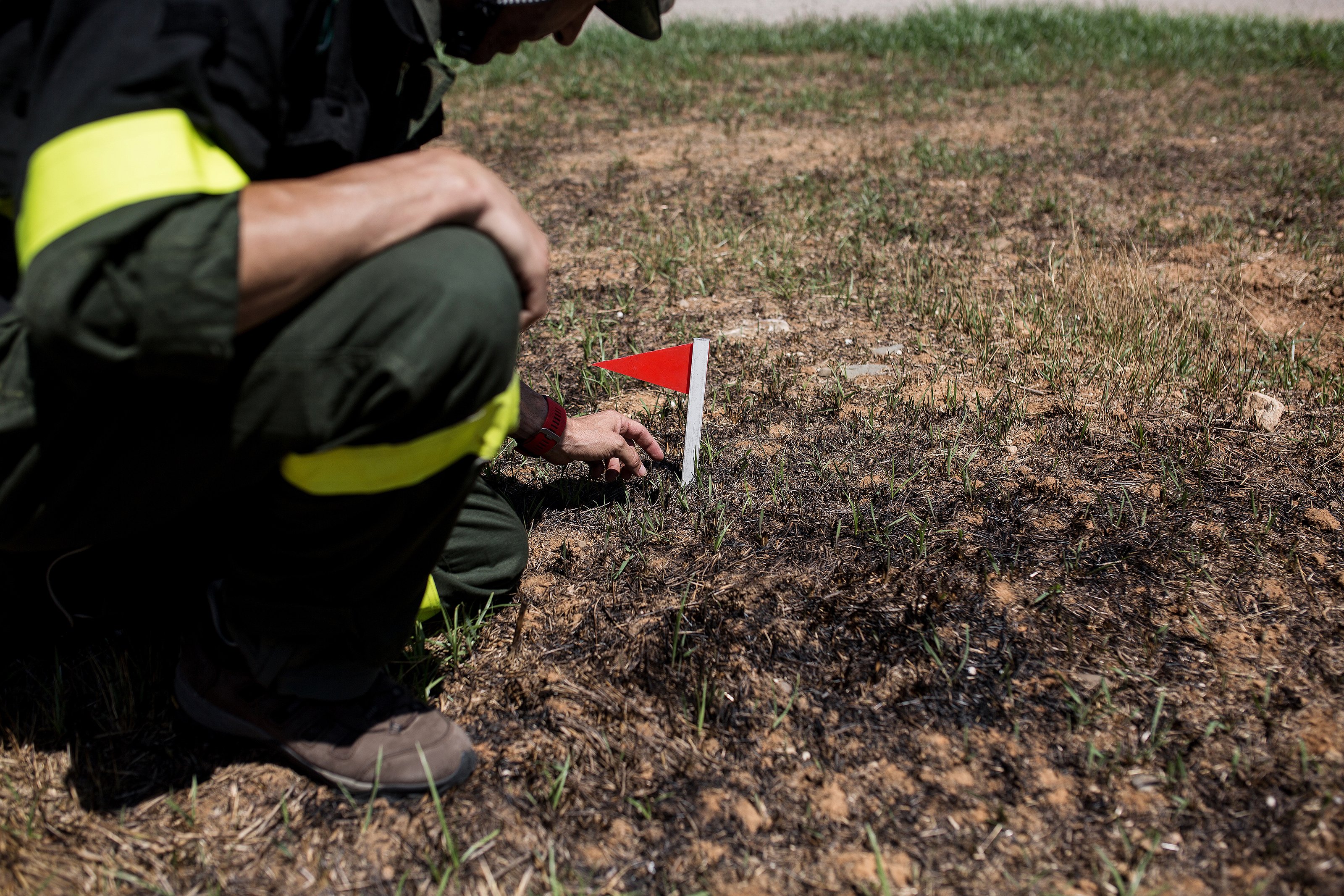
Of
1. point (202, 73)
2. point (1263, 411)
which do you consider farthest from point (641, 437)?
point (1263, 411)

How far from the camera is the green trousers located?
1.31 meters

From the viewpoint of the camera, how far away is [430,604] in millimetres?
1924

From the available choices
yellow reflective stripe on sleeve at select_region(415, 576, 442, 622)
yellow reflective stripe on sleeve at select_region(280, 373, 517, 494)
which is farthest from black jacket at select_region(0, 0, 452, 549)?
yellow reflective stripe on sleeve at select_region(415, 576, 442, 622)

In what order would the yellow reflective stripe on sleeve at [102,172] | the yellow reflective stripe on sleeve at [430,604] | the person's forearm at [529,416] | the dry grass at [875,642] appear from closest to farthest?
the yellow reflective stripe on sleeve at [102,172] → the dry grass at [875,642] → the yellow reflective stripe on sleeve at [430,604] → the person's forearm at [529,416]

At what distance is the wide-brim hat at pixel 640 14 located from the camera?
222cm

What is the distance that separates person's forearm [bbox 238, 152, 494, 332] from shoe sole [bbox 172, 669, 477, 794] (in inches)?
30.9

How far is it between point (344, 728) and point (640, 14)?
1672 mm

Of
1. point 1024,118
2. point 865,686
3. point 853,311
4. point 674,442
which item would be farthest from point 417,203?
point 1024,118

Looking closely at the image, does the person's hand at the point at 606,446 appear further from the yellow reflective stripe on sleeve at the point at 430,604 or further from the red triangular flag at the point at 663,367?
the yellow reflective stripe on sleeve at the point at 430,604

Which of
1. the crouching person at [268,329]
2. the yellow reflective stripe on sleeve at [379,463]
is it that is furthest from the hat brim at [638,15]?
the yellow reflective stripe on sleeve at [379,463]

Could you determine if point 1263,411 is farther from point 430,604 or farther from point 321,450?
point 321,450

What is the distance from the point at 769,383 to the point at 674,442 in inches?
15.2

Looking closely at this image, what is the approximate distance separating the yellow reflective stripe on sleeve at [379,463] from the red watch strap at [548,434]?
2.10 feet

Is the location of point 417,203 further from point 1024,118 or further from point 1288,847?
point 1024,118
